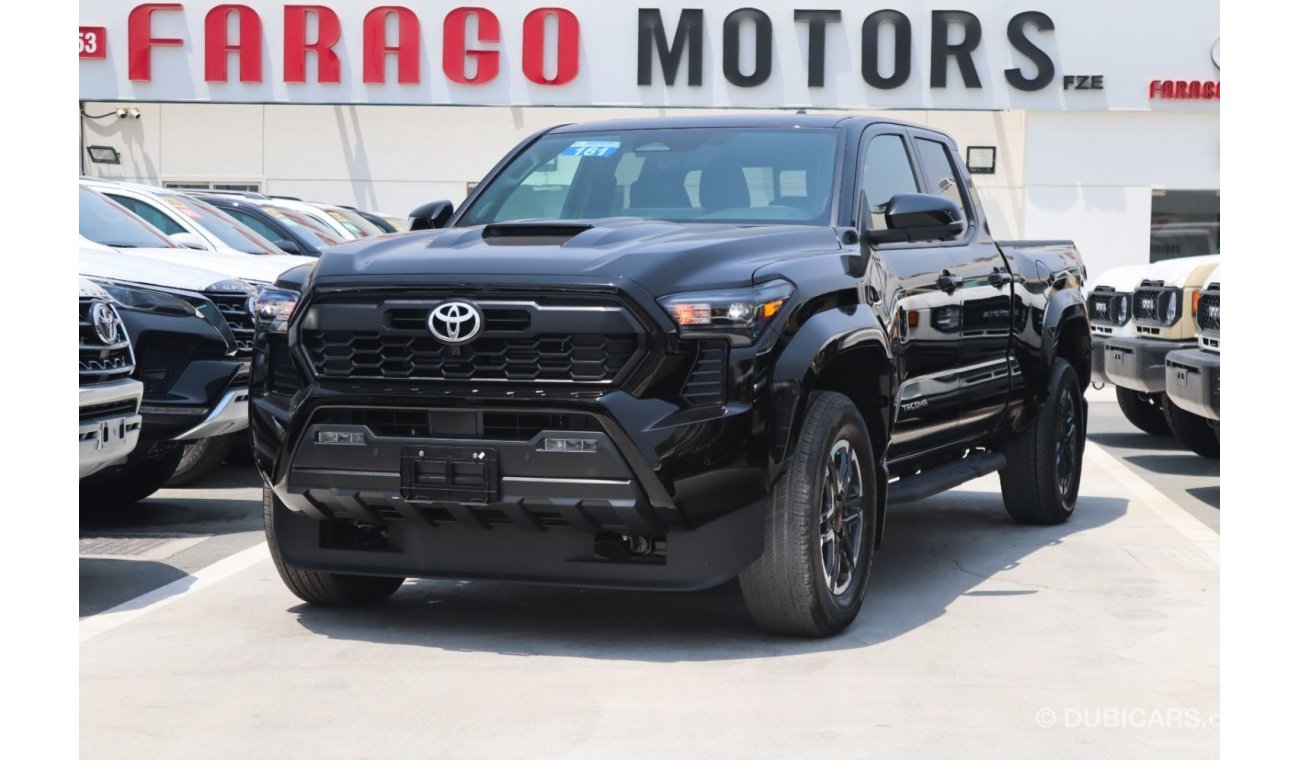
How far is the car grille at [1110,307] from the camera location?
40.6 feet

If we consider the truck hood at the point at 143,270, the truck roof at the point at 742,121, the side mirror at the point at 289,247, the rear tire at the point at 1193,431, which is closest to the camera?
the truck roof at the point at 742,121

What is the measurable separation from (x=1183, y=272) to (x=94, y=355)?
6933 millimetres

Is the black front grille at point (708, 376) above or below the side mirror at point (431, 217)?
below

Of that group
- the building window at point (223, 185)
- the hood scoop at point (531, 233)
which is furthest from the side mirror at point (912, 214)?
the building window at point (223, 185)

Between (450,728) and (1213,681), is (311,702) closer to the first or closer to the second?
(450,728)

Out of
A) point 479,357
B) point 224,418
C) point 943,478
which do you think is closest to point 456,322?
point 479,357

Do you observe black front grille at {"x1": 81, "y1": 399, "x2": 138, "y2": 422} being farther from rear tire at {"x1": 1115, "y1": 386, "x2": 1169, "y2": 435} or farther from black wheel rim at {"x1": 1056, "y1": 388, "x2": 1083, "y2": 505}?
rear tire at {"x1": 1115, "y1": 386, "x2": 1169, "y2": 435}

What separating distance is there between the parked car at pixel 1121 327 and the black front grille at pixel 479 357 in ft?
23.9

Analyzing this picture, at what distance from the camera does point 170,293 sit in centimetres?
934

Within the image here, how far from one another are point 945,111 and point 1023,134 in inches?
47.4

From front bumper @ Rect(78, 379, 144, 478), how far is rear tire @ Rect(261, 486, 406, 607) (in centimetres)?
80

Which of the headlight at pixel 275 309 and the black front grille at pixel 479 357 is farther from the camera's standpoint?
the headlight at pixel 275 309

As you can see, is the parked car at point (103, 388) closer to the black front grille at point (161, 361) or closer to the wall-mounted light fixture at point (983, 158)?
the black front grille at point (161, 361)

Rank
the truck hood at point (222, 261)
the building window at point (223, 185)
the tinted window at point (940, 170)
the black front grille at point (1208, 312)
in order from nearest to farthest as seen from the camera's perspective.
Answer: the tinted window at point (940, 170) → the black front grille at point (1208, 312) → the truck hood at point (222, 261) → the building window at point (223, 185)
